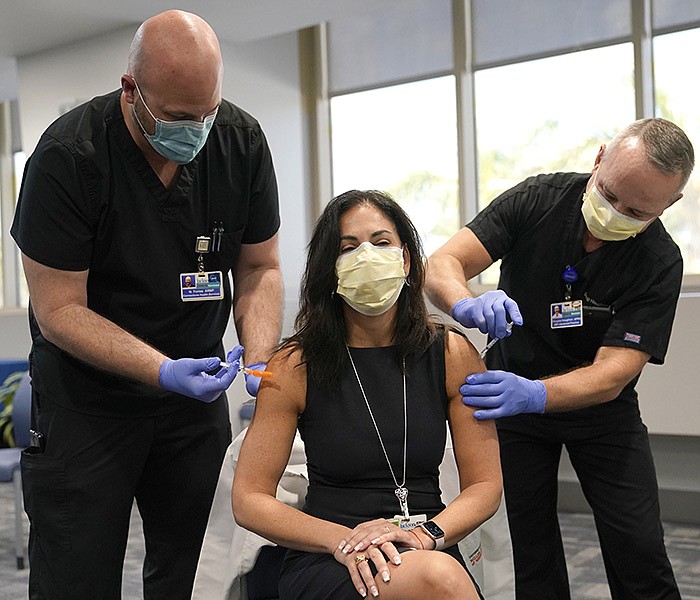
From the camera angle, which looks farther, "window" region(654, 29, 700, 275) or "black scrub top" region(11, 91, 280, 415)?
"window" region(654, 29, 700, 275)

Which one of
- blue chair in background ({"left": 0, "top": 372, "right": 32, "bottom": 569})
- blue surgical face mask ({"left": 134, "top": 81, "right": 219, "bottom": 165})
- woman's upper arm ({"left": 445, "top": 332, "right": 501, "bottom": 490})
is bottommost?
blue chair in background ({"left": 0, "top": 372, "right": 32, "bottom": 569})

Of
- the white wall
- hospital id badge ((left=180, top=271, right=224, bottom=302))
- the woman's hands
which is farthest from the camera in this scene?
the white wall

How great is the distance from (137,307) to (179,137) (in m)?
0.35

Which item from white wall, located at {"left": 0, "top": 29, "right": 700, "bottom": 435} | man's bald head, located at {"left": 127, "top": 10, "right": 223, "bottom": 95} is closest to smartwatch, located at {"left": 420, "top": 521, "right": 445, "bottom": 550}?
man's bald head, located at {"left": 127, "top": 10, "right": 223, "bottom": 95}

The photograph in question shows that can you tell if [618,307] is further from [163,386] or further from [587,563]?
[587,563]

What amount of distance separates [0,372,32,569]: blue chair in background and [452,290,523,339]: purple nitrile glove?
7.73ft

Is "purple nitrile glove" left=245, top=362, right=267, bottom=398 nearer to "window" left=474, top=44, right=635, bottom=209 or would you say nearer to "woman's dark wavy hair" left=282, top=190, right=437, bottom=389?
"woman's dark wavy hair" left=282, top=190, right=437, bottom=389

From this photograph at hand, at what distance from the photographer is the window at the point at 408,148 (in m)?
5.16

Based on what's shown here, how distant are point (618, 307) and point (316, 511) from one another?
86 cm

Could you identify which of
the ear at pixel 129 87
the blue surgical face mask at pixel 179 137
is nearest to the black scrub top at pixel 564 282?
the blue surgical face mask at pixel 179 137

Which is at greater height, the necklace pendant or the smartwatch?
the necklace pendant

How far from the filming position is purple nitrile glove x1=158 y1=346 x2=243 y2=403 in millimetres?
1614

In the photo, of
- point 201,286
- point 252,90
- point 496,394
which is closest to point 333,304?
point 201,286

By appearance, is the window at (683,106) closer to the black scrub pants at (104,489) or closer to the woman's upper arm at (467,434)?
the woman's upper arm at (467,434)
